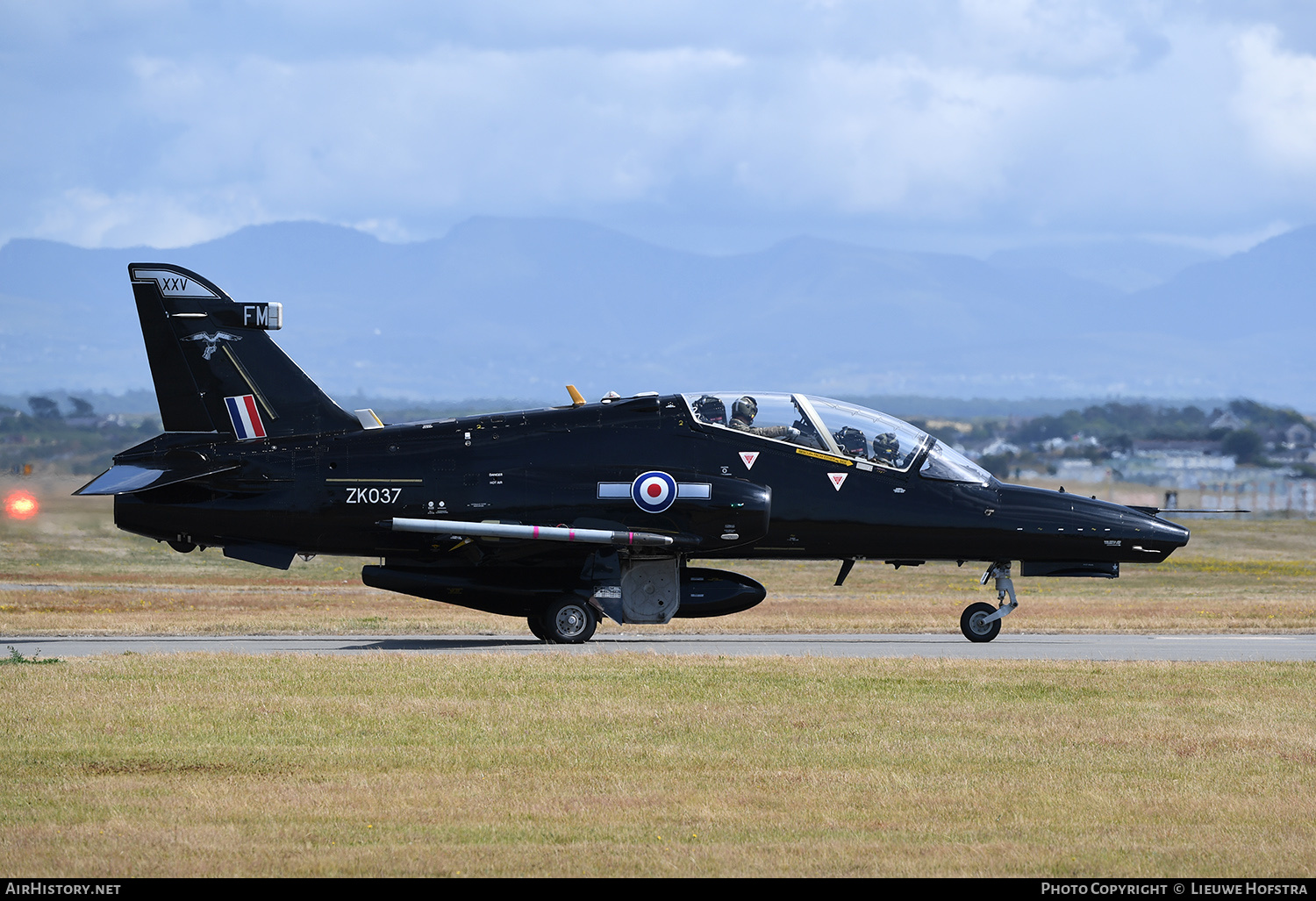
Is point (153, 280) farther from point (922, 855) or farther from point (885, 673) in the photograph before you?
point (922, 855)

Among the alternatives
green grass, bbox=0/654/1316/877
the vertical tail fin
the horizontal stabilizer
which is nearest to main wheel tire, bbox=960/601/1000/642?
green grass, bbox=0/654/1316/877

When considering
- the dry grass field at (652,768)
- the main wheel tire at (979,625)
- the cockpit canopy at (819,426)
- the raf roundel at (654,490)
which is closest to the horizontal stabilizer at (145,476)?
the dry grass field at (652,768)

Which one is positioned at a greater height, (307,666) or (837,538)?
(837,538)

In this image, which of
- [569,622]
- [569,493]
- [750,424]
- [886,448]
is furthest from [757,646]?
[569,493]

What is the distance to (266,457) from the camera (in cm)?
2166

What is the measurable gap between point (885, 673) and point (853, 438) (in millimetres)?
5022

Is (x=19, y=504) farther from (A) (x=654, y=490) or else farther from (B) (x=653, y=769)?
(B) (x=653, y=769)

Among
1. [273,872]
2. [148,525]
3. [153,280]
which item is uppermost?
[153,280]

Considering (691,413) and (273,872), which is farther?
(691,413)

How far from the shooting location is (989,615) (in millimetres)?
22797

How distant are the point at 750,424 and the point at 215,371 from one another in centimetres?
794

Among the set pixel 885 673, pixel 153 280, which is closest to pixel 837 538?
pixel 885 673

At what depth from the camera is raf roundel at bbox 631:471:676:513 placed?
21094 millimetres

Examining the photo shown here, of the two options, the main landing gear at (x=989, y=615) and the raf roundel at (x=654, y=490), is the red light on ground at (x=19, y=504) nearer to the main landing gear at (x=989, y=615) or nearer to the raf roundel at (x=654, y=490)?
the raf roundel at (x=654, y=490)
